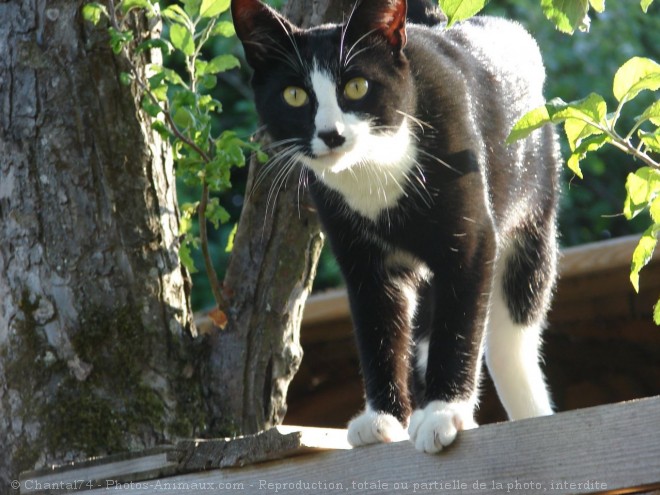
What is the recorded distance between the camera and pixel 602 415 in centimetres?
131

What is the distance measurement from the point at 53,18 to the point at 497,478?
128 cm

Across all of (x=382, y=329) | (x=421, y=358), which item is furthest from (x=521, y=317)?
(x=382, y=329)

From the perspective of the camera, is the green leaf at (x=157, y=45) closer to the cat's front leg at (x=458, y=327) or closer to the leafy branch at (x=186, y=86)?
the leafy branch at (x=186, y=86)

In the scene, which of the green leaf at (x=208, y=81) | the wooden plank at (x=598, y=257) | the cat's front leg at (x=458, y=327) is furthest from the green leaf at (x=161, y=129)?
the wooden plank at (x=598, y=257)

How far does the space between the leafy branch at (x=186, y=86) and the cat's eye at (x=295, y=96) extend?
0.12 meters

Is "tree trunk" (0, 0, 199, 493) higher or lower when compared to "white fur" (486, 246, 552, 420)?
higher

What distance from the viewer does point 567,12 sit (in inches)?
51.8

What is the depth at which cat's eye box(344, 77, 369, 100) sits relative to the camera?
1969 millimetres

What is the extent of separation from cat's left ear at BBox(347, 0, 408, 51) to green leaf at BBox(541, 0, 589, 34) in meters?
0.65

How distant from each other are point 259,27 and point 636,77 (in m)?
0.92

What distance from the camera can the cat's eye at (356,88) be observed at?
1969mm

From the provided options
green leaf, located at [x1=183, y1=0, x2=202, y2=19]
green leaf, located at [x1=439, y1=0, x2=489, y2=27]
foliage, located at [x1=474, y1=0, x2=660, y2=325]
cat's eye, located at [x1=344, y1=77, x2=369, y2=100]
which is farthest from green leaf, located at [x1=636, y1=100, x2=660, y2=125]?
green leaf, located at [x1=183, y1=0, x2=202, y2=19]

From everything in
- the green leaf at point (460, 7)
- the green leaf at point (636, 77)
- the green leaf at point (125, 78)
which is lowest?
the green leaf at point (636, 77)

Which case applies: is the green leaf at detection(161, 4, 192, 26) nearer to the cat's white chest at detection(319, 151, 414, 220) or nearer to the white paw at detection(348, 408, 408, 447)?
the cat's white chest at detection(319, 151, 414, 220)
